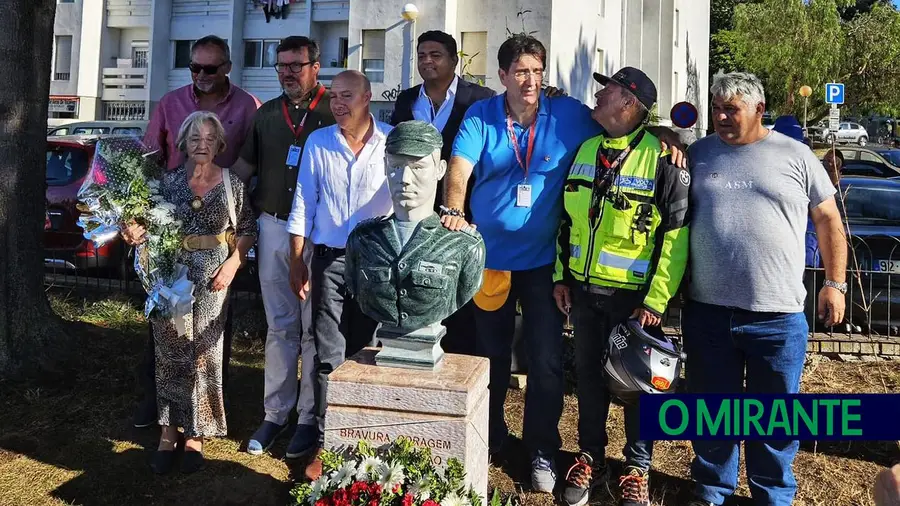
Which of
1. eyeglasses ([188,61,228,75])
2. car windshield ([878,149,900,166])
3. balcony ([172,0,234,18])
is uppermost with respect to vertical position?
balcony ([172,0,234,18])

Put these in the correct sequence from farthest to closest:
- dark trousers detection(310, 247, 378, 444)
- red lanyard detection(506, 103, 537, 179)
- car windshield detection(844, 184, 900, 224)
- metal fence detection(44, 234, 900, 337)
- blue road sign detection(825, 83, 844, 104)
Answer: blue road sign detection(825, 83, 844, 104) → car windshield detection(844, 184, 900, 224) → metal fence detection(44, 234, 900, 337) → dark trousers detection(310, 247, 378, 444) → red lanyard detection(506, 103, 537, 179)

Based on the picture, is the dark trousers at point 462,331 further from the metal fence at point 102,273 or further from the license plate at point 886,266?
the license plate at point 886,266

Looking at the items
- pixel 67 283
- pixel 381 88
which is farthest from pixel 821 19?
pixel 67 283

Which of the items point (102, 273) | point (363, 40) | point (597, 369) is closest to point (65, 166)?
point (102, 273)

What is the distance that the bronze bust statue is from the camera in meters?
3.02

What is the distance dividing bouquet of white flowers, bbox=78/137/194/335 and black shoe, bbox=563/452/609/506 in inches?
82.6

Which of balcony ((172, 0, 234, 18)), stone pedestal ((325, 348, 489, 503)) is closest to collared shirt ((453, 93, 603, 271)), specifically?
stone pedestal ((325, 348, 489, 503))

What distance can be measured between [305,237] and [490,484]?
1.61 m

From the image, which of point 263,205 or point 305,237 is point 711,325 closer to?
point 305,237

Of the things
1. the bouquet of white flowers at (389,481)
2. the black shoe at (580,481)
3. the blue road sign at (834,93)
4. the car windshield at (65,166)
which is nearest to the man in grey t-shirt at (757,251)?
the black shoe at (580,481)

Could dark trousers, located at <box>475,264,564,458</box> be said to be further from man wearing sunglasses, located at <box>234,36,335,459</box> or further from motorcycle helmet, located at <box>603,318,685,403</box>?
man wearing sunglasses, located at <box>234,36,335,459</box>

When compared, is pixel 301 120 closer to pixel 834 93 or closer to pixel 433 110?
pixel 433 110

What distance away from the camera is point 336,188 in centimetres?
397

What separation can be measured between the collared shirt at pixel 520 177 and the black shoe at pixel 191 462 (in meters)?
1.88
